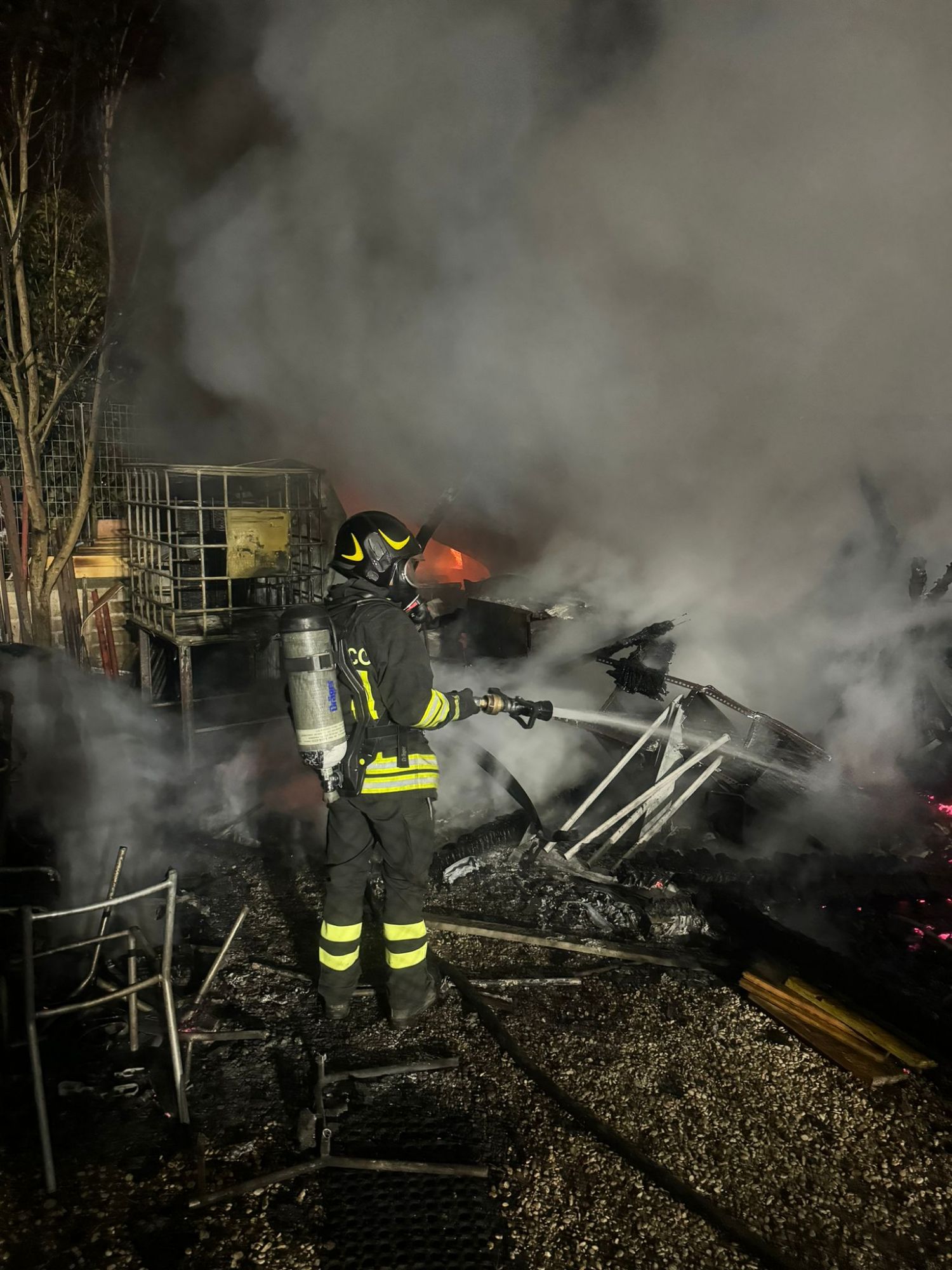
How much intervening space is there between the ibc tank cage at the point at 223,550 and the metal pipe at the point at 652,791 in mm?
3910

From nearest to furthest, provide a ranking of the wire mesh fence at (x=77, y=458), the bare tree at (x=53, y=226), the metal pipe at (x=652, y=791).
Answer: the metal pipe at (x=652, y=791)
the bare tree at (x=53, y=226)
the wire mesh fence at (x=77, y=458)

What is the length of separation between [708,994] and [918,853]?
2.26 meters

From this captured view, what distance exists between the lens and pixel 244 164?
Result: 5926 mm

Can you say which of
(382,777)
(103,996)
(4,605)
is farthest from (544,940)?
(4,605)

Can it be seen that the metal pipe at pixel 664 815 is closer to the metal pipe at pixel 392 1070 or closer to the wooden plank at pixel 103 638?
the metal pipe at pixel 392 1070

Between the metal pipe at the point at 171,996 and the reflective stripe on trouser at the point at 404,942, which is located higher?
the metal pipe at the point at 171,996

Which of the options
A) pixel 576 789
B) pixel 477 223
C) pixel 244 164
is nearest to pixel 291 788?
pixel 576 789

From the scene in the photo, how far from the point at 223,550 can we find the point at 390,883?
545 centimetres

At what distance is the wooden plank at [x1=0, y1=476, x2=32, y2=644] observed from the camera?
7410mm

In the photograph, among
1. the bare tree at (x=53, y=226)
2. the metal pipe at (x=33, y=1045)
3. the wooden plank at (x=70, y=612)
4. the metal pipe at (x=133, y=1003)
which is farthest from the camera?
the wooden plank at (x=70, y=612)

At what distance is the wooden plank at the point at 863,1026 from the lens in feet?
10.1

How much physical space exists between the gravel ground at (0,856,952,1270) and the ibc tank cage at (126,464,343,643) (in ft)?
13.2

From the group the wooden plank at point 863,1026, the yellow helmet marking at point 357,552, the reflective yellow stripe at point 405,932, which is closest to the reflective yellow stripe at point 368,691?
the yellow helmet marking at point 357,552

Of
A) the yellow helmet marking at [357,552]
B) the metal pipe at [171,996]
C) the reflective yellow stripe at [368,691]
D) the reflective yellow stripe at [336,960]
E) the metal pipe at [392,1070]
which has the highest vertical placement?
the yellow helmet marking at [357,552]
